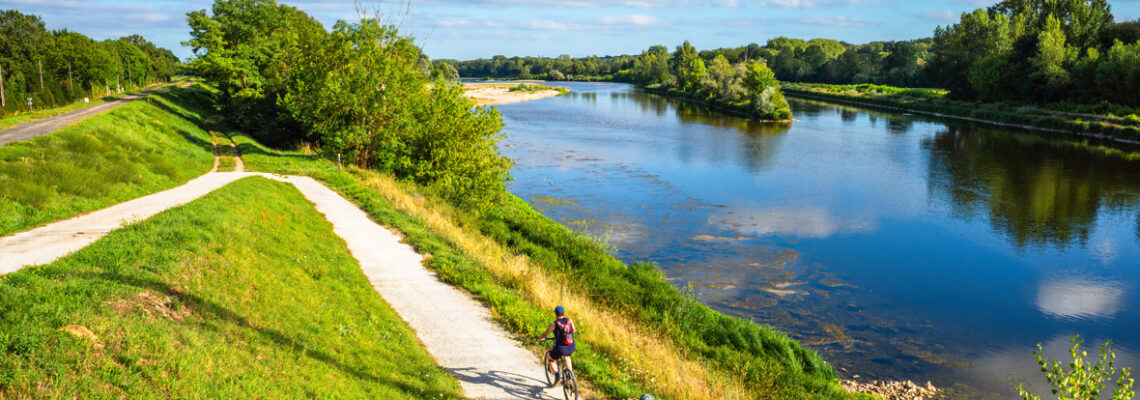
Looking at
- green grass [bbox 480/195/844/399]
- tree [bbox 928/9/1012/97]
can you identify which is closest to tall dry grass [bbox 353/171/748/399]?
green grass [bbox 480/195/844/399]

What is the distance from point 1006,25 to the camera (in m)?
92.8

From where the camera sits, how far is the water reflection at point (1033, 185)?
1224 inches

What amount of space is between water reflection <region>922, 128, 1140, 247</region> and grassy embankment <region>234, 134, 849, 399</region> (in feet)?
63.1

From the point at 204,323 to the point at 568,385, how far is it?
18.7 feet

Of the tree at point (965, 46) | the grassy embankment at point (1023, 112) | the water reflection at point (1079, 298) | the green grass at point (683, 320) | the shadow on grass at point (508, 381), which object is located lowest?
the water reflection at point (1079, 298)

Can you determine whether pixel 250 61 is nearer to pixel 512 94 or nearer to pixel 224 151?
pixel 224 151

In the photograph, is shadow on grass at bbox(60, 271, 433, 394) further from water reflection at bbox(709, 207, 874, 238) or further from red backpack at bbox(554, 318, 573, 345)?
water reflection at bbox(709, 207, 874, 238)

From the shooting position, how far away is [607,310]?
712 inches

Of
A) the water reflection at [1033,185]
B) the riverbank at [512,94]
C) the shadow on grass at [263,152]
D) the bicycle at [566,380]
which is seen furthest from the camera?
the riverbank at [512,94]

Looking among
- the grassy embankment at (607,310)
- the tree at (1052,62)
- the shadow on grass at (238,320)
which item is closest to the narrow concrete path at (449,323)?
the grassy embankment at (607,310)

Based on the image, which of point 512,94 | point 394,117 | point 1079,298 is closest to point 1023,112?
point 1079,298

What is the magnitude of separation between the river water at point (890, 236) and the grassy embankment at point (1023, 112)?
5650 mm

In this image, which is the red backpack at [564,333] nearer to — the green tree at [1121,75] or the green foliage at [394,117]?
the green foliage at [394,117]

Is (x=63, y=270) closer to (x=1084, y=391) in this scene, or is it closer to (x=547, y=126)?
(x=1084, y=391)
